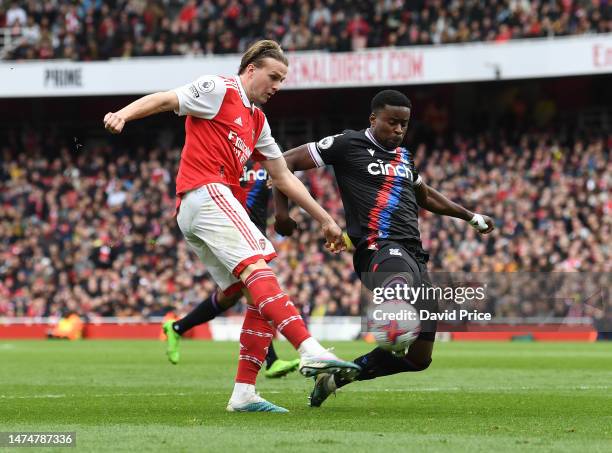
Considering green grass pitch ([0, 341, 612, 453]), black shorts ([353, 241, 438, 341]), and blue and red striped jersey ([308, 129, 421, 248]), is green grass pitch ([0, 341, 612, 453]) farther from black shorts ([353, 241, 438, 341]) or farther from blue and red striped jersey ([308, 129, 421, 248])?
blue and red striped jersey ([308, 129, 421, 248])

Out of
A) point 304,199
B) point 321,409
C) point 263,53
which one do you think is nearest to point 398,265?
point 304,199

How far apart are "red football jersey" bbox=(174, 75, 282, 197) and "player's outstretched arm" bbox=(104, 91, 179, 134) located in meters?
0.15

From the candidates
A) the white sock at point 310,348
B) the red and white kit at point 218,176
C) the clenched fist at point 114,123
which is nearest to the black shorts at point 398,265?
the red and white kit at point 218,176

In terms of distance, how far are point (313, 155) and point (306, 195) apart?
3.96ft

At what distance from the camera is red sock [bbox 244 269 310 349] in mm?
6715

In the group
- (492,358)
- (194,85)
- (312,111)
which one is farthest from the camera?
(312,111)

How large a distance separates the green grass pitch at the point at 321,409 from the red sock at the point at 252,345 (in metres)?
0.32

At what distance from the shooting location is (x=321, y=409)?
804 cm

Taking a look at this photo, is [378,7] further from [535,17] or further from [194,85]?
[194,85]

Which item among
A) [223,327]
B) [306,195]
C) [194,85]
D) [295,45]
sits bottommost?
[223,327]

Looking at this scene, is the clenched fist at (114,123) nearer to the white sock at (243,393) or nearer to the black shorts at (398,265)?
the white sock at (243,393)

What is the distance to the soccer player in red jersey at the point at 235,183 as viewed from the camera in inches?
275

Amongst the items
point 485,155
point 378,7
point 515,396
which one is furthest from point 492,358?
point 378,7

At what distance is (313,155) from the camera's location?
8586 mm
